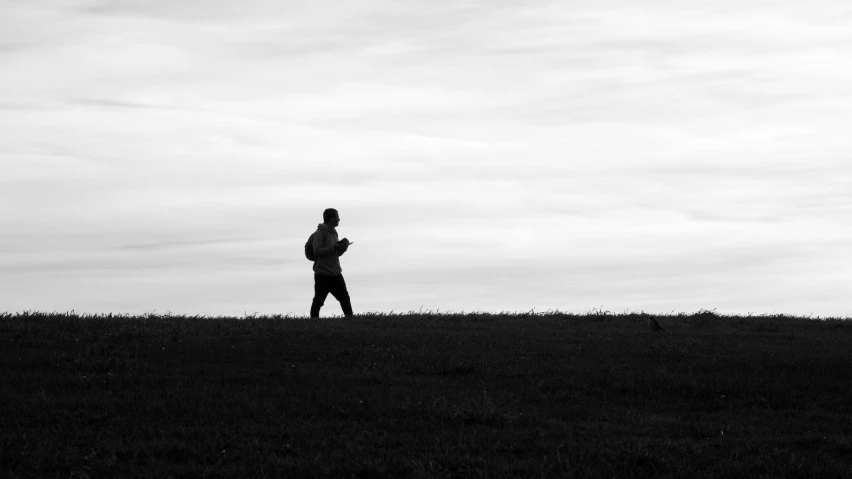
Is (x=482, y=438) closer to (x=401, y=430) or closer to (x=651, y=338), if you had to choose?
(x=401, y=430)

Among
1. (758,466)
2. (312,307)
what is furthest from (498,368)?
(312,307)

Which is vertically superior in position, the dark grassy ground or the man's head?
the man's head

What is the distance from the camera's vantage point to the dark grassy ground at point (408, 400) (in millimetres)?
9531

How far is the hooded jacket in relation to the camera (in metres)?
21.0

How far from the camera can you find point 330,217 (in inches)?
838

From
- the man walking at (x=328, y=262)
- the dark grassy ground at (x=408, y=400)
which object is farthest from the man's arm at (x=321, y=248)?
the dark grassy ground at (x=408, y=400)

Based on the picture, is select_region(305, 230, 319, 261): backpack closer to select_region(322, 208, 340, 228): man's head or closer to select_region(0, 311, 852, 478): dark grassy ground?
select_region(322, 208, 340, 228): man's head

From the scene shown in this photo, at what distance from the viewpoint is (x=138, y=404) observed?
11695 mm

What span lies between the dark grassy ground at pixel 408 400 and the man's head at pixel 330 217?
9.19 feet

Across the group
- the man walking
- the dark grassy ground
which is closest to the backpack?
the man walking

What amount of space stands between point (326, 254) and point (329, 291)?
1129 mm

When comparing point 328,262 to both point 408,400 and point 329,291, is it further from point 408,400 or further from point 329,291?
point 408,400

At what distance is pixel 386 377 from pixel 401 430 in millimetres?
3013

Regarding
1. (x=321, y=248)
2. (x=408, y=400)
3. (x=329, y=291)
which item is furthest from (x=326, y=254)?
(x=408, y=400)
